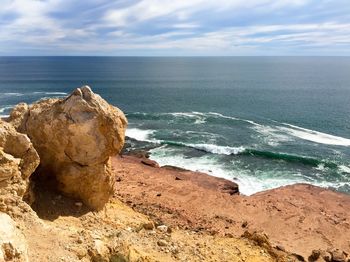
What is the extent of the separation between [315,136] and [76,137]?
53.2 meters

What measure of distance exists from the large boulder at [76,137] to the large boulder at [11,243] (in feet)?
23.5

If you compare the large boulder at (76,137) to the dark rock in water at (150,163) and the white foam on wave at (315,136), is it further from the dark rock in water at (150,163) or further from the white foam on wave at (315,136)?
the white foam on wave at (315,136)

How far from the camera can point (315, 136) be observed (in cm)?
6569

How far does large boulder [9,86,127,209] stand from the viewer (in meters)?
20.1

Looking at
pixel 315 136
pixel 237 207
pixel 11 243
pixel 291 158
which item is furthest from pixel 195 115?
pixel 11 243

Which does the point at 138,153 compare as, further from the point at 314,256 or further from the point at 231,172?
the point at 314,256

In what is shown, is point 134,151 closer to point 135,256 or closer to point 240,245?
point 240,245

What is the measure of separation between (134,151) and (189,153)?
25.0 feet

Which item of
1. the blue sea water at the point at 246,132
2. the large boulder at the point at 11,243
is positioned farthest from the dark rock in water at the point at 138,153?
the large boulder at the point at 11,243

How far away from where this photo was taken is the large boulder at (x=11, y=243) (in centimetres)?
1167

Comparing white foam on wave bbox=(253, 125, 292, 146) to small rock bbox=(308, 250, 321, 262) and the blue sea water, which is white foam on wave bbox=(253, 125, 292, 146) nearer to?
the blue sea water

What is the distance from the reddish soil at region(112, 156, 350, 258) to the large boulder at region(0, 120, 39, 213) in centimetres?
1237

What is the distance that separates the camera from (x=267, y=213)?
3666cm

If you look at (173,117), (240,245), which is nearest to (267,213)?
(240,245)
